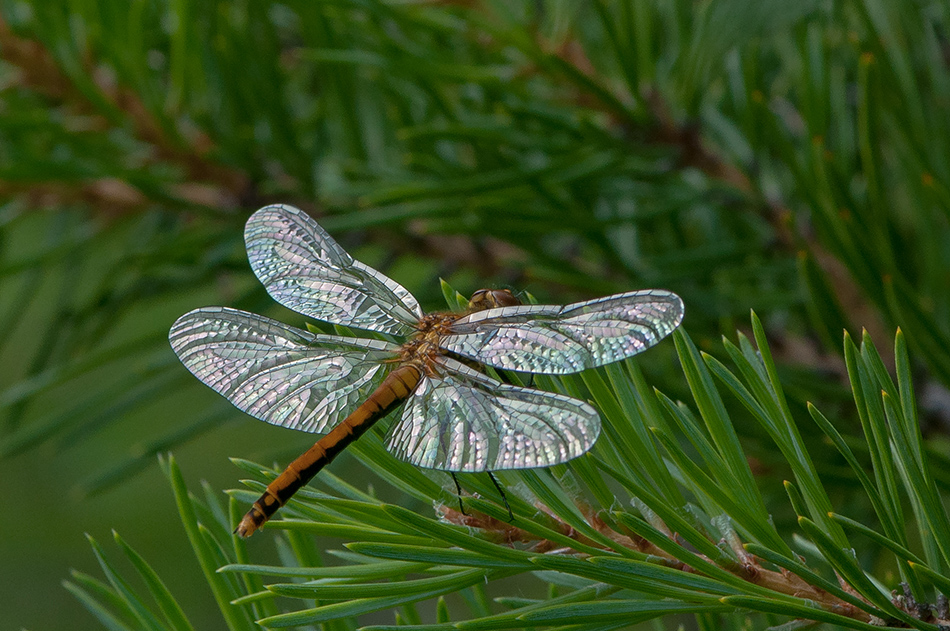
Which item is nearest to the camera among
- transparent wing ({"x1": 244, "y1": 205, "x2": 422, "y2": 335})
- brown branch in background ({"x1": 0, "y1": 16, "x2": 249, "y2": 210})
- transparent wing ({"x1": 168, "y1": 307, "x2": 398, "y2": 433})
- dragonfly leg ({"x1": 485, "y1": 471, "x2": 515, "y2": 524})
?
dragonfly leg ({"x1": 485, "y1": 471, "x2": 515, "y2": 524})

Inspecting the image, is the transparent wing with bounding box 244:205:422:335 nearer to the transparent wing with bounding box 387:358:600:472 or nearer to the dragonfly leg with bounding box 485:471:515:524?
the transparent wing with bounding box 387:358:600:472

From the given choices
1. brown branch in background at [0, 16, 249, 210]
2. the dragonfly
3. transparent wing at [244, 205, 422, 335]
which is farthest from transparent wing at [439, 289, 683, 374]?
brown branch in background at [0, 16, 249, 210]

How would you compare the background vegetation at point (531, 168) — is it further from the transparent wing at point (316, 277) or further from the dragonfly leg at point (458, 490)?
the dragonfly leg at point (458, 490)

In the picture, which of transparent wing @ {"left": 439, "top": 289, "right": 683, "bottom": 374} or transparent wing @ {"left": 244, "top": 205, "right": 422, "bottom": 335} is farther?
transparent wing @ {"left": 244, "top": 205, "right": 422, "bottom": 335}

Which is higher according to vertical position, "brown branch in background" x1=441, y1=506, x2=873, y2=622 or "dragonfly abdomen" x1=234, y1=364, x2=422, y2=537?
"dragonfly abdomen" x1=234, y1=364, x2=422, y2=537

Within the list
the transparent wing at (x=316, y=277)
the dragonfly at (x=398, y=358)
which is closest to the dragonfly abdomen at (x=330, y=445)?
the dragonfly at (x=398, y=358)

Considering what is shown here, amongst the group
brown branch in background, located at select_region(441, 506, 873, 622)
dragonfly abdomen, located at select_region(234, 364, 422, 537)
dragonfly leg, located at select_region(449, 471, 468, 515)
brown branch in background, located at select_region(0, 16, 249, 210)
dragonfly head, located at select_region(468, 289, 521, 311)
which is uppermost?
brown branch in background, located at select_region(0, 16, 249, 210)

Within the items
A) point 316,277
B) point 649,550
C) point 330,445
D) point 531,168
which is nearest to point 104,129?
point 316,277
